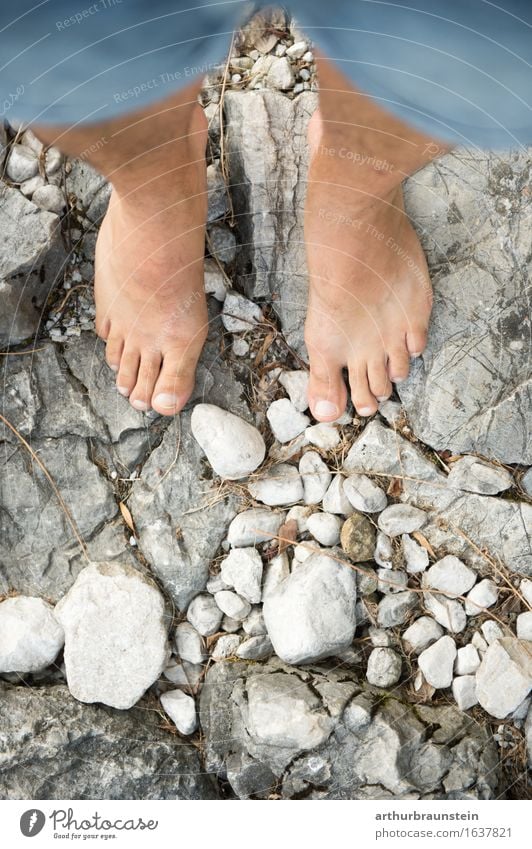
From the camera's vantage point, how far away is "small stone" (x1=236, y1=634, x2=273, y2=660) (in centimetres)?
75

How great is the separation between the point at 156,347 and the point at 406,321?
0.91ft

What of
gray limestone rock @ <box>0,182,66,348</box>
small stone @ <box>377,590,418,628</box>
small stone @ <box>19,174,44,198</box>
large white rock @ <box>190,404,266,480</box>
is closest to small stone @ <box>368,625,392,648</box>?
small stone @ <box>377,590,418,628</box>

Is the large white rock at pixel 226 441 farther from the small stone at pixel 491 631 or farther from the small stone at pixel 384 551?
the small stone at pixel 491 631

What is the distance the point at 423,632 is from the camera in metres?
0.74

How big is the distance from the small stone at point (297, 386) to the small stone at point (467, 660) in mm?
308

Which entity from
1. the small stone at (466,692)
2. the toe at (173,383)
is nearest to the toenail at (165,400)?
the toe at (173,383)

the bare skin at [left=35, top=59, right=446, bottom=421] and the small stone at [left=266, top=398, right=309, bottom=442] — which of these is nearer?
the bare skin at [left=35, top=59, right=446, bottom=421]

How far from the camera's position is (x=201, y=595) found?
0.78 metres

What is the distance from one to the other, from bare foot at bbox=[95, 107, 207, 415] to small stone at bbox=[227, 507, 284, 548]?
0.14 metres

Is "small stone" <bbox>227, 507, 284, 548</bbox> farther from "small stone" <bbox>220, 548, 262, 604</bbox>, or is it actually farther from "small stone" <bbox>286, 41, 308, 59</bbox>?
"small stone" <bbox>286, 41, 308, 59</bbox>

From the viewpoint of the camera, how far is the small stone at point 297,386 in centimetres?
79
